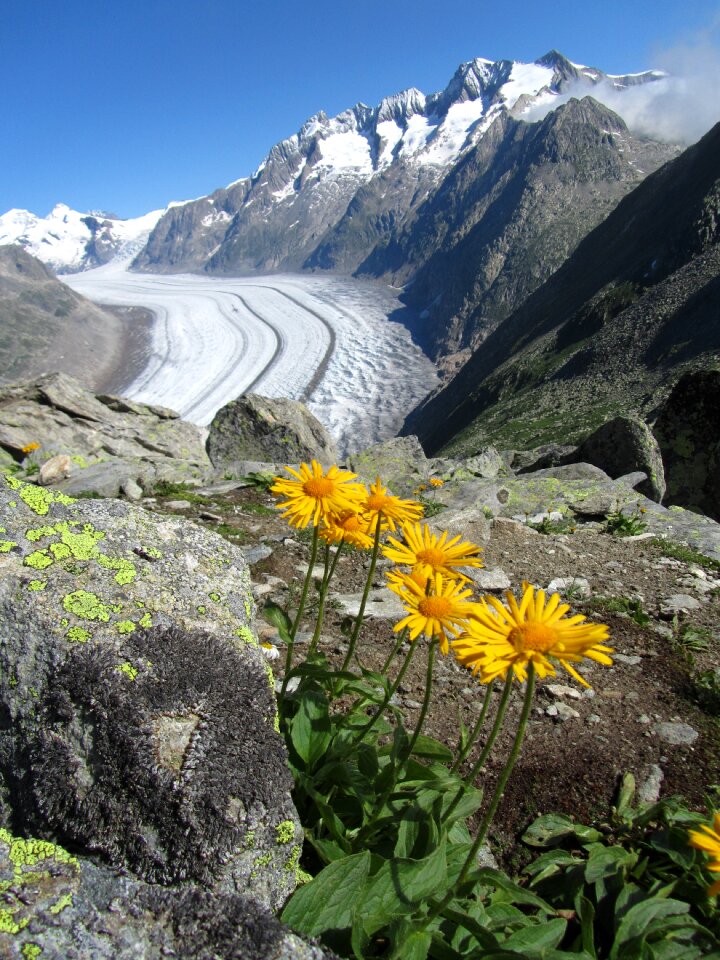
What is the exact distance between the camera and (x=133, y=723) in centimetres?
248

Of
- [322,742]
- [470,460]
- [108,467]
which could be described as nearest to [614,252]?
[470,460]

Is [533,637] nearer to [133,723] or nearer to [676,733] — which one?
[133,723]

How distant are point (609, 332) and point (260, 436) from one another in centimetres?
6082

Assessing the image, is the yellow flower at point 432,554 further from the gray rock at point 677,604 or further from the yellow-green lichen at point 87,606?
the gray rock at point 677,604

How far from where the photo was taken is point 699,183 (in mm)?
79312

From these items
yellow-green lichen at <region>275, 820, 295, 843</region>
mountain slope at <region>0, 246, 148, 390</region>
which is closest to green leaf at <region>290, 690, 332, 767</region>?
yellow-green lichen at <region>275, 820, 295, 843</region>

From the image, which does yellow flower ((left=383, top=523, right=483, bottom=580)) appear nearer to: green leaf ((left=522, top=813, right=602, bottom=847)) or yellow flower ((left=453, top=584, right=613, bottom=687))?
yellow flower ((left=453, top=584, right=613, bottom=687))

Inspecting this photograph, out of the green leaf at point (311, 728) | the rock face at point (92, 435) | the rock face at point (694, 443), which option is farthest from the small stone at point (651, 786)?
the rock face at point (694, 443)

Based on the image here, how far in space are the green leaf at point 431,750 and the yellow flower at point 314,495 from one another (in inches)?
55.3

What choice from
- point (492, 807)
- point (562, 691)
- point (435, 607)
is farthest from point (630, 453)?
point (492, 807)

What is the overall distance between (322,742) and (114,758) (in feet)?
4.08

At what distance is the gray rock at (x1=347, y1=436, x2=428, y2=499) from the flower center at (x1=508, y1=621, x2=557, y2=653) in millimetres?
9328

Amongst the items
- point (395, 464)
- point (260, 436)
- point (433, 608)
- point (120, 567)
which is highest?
point (433, 608)

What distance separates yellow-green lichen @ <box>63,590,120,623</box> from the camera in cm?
275
